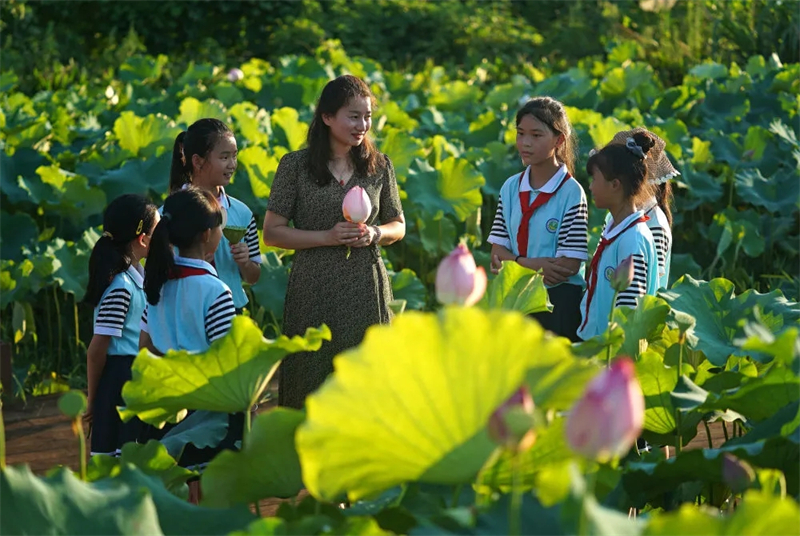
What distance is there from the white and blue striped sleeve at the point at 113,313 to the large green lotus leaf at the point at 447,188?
2.13 metres

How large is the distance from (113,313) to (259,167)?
199 cm

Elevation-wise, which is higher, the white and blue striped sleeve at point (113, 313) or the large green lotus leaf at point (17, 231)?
the white and blue striped sleeve at point (113, 313)

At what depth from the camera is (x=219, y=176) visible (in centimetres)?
302

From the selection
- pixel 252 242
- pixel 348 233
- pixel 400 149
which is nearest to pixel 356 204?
pixel 348 233

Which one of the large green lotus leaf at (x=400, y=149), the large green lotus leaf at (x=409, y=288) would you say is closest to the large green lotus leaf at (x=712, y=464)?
the large green lotus leaf at (x=409, y=288)

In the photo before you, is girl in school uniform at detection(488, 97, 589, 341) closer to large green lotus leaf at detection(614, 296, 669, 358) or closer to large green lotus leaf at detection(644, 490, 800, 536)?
large green lotus leaf at detection(614, 296, 669, 358)

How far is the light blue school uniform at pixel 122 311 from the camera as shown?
2.72 meters

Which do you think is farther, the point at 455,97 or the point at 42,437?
the point at 455,97

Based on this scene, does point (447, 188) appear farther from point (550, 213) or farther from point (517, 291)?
point (517, 291)

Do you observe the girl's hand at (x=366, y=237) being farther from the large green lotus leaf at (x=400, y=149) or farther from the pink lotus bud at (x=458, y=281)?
the large green lotus leaf at (x=400, y=149)

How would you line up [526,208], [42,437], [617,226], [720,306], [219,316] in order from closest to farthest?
1. [720,306]
2. [219,316]
3. [617,226]
4. [526,208]
5. [42,437]

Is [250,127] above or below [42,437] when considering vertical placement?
above

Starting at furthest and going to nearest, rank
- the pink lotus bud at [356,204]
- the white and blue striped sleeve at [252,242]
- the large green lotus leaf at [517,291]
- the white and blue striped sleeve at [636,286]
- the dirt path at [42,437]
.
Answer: the dirt path at [42,437] < the white and blue striped sleeve at [252,242] < the white and blue striped sleeve at [636,286] < the pink lotus bud at [356,204] < the large green lotus leaf at [517,291]

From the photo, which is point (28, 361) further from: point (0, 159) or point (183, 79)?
point (183, 79)
